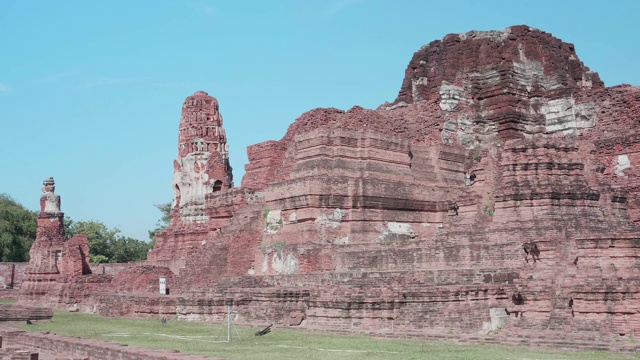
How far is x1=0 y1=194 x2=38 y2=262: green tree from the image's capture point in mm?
47094

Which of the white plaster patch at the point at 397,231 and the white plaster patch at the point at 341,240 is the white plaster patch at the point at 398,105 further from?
the white plaster patch at the point at 341,240

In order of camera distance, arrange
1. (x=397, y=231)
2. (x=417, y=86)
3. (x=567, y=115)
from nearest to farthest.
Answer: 1. (x=397, y=231)
2. (x=567, y=115)
3. (x=417, y=86)

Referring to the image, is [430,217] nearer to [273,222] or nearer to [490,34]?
[273,222]

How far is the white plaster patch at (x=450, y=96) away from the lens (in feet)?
80.3

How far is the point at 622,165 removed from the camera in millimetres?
20188

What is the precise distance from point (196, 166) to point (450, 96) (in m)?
10.2

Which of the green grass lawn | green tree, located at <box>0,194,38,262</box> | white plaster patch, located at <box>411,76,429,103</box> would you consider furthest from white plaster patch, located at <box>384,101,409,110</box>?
green tree, located at <box>0,194,38,262</box>

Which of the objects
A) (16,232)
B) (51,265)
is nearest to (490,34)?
(51,265)

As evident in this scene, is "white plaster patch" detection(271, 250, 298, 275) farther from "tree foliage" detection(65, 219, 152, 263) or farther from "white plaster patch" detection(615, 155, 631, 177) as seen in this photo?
"tree foliage" detection(65, 219, 152, 263)

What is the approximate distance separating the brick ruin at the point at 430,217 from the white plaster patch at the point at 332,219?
2 cm

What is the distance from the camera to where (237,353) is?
12094mm

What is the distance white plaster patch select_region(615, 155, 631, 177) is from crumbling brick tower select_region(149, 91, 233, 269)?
14.0 metres

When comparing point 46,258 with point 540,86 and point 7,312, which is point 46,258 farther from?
point 540,86

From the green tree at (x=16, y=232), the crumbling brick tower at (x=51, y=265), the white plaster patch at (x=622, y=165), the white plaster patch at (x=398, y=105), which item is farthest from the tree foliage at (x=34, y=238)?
the white plaster patch at (x=622, y=165)
